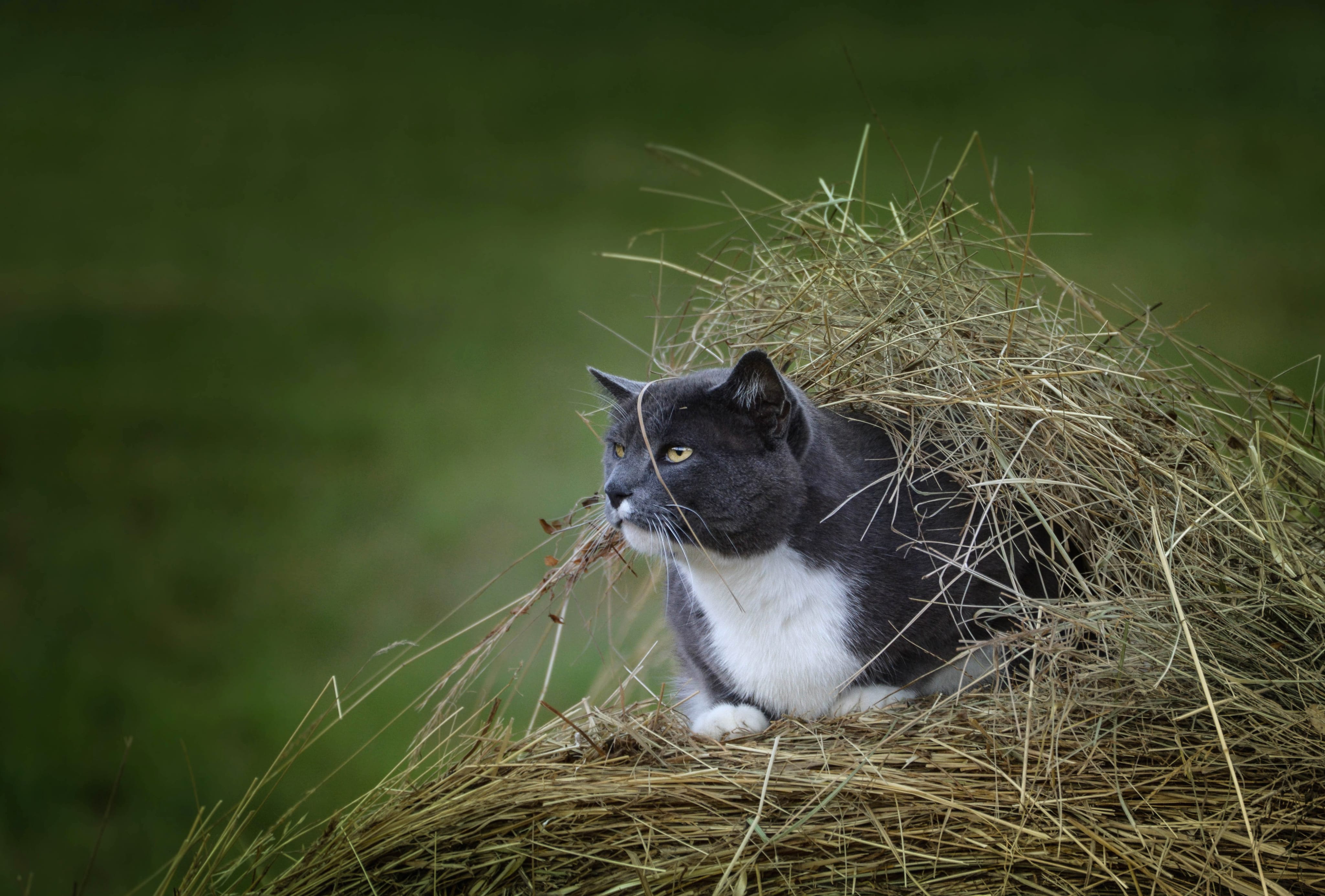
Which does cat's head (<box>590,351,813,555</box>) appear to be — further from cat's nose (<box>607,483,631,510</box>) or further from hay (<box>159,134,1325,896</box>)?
hay (<box>159,134,1325,896</box>)

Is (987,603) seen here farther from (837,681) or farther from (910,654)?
(837,681)

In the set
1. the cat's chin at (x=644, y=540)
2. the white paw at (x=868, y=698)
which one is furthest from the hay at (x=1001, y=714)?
the cat's chin at (x=644, y=540)

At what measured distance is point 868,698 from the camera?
1539 mm

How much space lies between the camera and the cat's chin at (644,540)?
1.46 meters

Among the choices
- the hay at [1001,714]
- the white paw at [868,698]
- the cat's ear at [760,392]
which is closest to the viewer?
the hay at [1001,714]

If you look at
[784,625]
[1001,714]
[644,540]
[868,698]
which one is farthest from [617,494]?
[1001,714]

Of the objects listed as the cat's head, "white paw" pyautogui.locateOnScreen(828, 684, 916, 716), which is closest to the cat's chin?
the cat's head

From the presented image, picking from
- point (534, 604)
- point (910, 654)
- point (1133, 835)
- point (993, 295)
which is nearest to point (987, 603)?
point (910, 654)

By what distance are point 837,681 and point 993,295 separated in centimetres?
84

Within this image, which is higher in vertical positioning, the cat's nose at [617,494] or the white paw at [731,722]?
the cat's nose at [617,494]

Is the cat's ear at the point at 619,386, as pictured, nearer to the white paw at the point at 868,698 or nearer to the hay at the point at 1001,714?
the hay at the point at 1001,714

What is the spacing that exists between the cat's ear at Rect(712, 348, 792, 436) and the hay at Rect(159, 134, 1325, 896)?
0.93 feet

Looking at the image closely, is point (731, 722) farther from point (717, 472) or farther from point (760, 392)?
point (760, 392)

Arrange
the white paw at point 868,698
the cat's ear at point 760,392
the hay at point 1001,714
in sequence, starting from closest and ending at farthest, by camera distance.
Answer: the hay at point 1001,714 < the cat's ear at point 760,392 < the white paw at point 868,698
